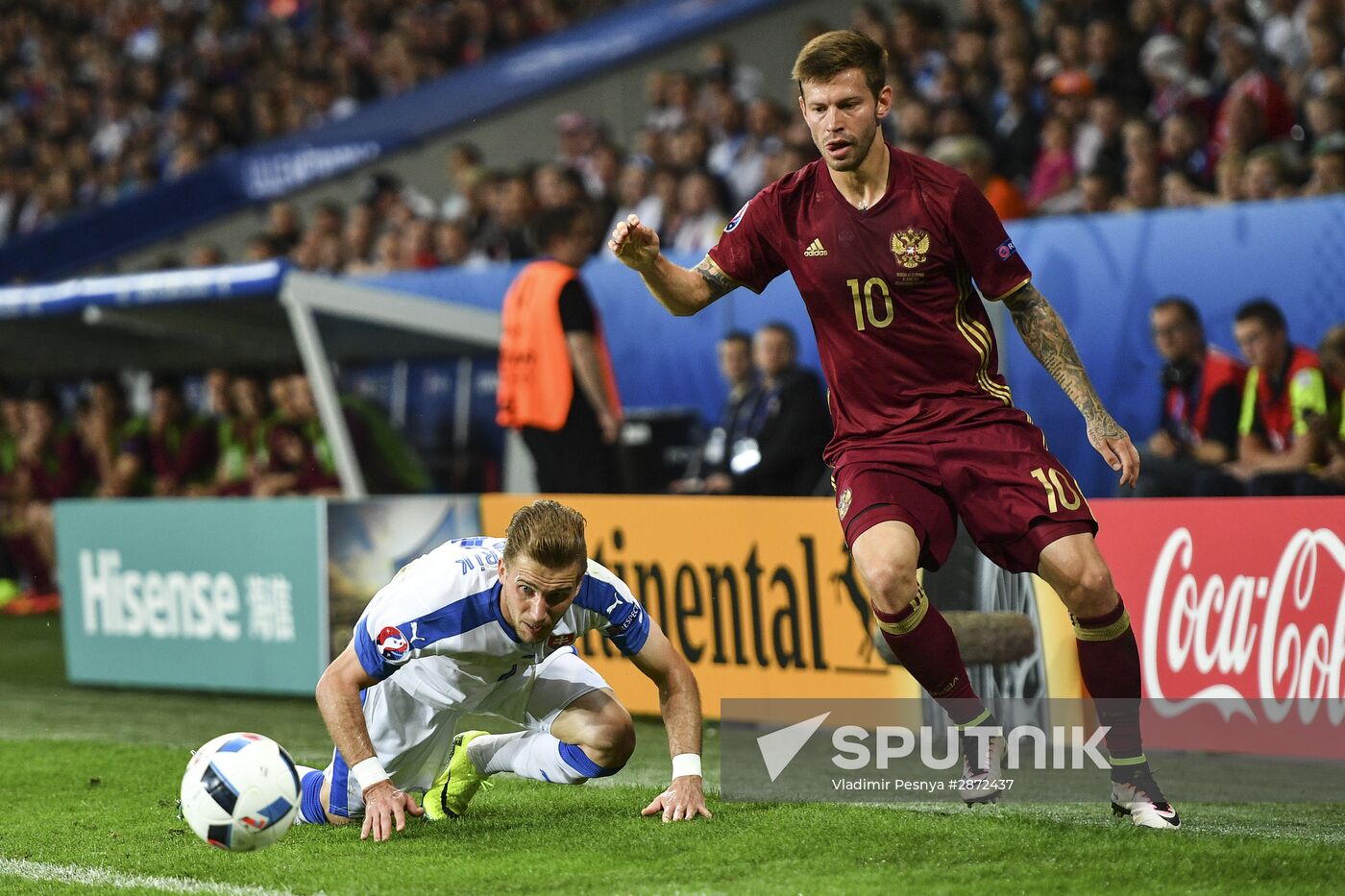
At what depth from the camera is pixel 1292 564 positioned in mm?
6254

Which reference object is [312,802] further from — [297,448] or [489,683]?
[297,448]

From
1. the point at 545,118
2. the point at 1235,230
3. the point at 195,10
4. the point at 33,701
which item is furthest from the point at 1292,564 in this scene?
the point at 195,10

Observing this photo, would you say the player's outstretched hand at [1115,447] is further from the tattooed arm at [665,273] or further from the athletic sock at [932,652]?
the tattooed arm at [665,273]

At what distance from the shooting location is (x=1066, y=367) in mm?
4812

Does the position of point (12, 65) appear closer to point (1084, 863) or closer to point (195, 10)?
point (195, 10)

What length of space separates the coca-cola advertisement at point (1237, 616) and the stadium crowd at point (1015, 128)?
3068mm

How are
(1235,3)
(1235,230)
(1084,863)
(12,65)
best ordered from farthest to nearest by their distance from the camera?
(12,65) → (1235,3) → (1235,230) → (1084,863)

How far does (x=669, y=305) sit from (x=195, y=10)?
62.1ft

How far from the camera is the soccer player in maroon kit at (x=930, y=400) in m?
4.70

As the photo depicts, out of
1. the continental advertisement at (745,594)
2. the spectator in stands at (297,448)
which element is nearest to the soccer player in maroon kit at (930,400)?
the continental advertisement at (745,594)

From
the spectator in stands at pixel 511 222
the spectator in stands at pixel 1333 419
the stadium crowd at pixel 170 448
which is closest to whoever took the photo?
the spectator in stands at pixel 1333 419

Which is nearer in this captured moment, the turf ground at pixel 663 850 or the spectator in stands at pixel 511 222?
the turf ground at pixel 663 850

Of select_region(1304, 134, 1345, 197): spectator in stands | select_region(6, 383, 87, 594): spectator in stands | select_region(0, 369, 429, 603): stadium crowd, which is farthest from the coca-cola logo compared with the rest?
select_region(6, 383, 87, 594): spectator in stands

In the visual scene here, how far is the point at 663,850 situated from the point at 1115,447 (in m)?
1.65
